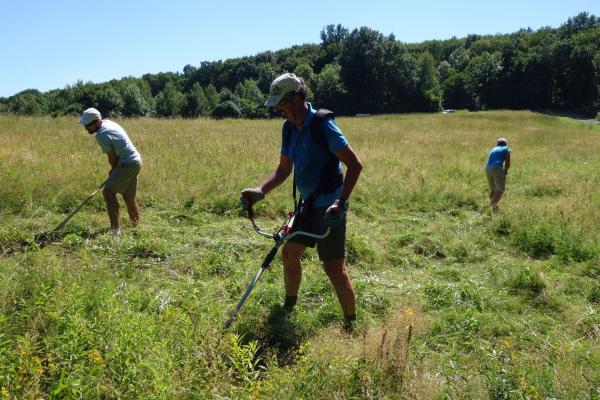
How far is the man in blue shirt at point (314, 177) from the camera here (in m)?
3.27

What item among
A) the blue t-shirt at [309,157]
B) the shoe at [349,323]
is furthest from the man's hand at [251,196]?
the shoe at [349,323]

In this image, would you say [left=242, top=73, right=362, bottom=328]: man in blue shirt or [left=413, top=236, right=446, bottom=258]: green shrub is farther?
[left=413, top=236, right=446, bottom=258]: green shrub

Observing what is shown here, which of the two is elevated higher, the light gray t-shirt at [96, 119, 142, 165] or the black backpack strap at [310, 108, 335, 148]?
the black backpack strap at [310, 108, 335, 148]

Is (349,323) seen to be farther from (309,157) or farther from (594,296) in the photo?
(594,296)

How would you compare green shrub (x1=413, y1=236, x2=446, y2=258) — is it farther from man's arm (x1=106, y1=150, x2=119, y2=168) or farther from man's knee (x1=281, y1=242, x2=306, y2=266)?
man's arm (x1=106, y1=150, x2=119, y2=168)

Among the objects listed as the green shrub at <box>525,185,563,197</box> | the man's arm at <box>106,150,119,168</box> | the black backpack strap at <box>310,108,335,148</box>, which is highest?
the black backpack strap at <box>310,108,335,148</box>

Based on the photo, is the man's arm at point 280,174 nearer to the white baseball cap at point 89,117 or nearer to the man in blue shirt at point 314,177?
the man in blue shirt at point 314,177

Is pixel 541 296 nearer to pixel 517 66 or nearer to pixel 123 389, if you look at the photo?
pixel 123 389

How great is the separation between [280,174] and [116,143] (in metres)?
3.13

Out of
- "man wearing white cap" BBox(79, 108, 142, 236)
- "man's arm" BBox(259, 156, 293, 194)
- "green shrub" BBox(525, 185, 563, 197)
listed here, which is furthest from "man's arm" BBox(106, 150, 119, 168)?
"green shrub" BBox(525, 185, 563, 197)

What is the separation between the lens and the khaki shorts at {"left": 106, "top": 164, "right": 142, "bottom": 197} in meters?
6.01

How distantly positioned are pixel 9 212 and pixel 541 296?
7.13 metres

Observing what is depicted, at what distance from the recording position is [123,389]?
8.02 feet

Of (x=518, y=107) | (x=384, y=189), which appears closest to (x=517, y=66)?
(x=518, y=107)
